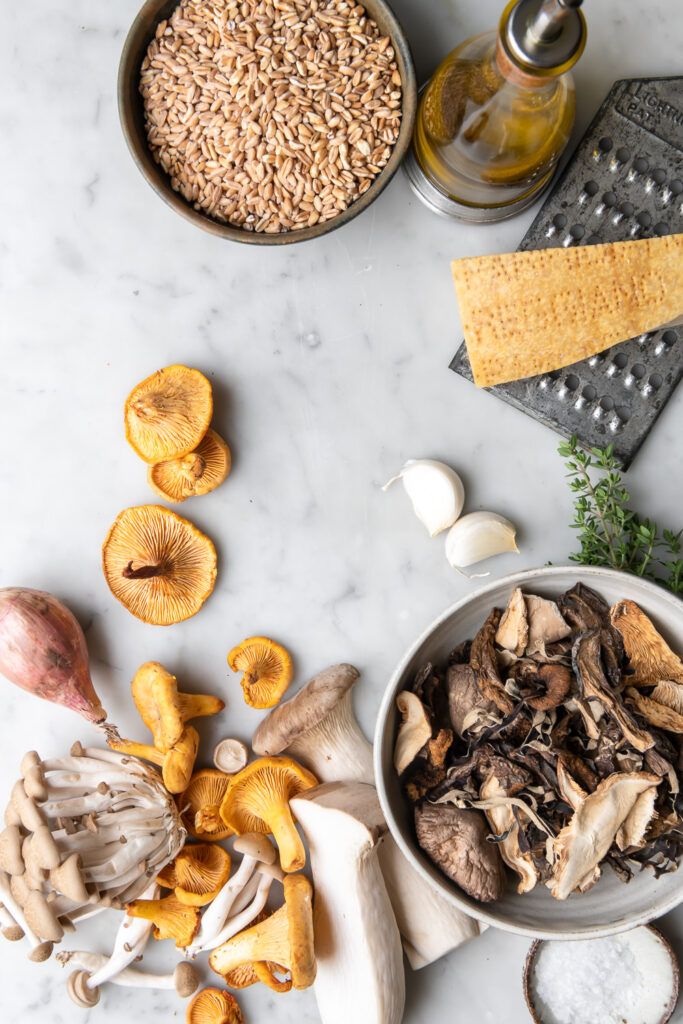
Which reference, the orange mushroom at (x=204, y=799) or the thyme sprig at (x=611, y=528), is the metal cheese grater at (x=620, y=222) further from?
the orange mushroom at (x=204, y=799)

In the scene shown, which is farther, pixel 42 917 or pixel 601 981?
pixel 601 981

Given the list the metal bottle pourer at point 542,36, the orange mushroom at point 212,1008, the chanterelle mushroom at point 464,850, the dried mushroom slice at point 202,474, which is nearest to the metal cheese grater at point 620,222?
the metal bottle pourer at point 542,36

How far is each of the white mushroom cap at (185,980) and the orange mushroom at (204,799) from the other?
0.20 meters

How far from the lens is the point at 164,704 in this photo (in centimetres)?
112

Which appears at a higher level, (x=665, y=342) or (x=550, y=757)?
(x=665, y=342)

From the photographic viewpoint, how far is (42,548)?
48.4 inches

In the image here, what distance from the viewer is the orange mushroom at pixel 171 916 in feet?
3.74

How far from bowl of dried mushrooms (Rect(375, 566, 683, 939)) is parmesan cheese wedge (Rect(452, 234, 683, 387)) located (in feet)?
1.11

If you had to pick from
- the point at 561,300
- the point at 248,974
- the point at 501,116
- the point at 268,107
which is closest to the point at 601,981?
the point at 248,974

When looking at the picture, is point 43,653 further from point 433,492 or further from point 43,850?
point 433,492

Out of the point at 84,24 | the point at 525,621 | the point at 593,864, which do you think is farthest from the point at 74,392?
the point at 593,864

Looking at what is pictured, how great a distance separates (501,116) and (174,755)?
3.31 feet

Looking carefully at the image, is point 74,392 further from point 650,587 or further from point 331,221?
point 650,587

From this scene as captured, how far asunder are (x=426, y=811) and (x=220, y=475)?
0.58 meters
